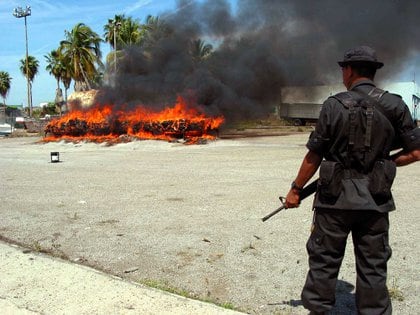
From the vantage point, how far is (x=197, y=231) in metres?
5.26

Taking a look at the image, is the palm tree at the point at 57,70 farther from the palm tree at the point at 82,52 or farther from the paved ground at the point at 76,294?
the paved ground at the point at 76,294

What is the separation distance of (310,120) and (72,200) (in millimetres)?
31702

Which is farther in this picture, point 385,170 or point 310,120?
point 310,120

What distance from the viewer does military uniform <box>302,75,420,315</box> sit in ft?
8.57

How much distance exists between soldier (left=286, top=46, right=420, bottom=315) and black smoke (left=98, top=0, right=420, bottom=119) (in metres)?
17.6

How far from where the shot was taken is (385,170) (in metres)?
2.65

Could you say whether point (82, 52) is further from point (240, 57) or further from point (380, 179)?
point (380, 179)

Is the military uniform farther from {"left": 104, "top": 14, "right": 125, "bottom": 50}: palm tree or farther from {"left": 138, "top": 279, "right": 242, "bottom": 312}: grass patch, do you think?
{"left": 104, "top": 14, "right": 125, "bottom": 50}: palm tree

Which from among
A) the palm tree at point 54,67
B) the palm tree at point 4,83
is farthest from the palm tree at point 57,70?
the palm tree at point 4,83

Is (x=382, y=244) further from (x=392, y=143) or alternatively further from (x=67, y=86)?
(x=67, y=86)

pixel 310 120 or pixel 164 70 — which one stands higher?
pixel 164 70

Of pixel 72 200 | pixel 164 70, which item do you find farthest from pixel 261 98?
pixel 72 200

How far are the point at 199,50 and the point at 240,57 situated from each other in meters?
5.45

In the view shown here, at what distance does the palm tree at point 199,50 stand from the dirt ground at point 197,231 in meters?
20.5
